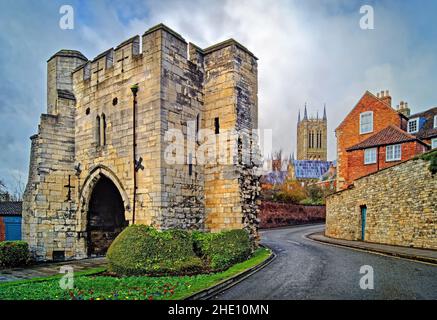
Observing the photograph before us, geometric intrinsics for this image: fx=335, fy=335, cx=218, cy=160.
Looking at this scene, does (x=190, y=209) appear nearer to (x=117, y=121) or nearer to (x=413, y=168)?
(x=117, y=121)

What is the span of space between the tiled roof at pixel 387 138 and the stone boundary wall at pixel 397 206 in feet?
19.5

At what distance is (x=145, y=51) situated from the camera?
11.8 m

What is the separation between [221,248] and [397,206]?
969 cm

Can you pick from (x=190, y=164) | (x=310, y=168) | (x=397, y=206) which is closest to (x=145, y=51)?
(x=190, y=164)

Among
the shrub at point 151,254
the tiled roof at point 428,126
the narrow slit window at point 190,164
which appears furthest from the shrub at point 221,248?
the tiled roof at point 428,126

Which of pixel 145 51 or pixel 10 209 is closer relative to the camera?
pixel 145 51

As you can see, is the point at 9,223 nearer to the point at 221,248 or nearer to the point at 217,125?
the point at 217,125

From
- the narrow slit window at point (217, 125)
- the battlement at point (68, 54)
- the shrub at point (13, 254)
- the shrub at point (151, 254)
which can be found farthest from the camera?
the battlement at point (68, 54)

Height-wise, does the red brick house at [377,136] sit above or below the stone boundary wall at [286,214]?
above

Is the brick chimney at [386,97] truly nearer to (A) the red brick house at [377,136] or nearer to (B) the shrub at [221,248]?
(A) the red brick house at [377,136]

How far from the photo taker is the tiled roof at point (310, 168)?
76000mm

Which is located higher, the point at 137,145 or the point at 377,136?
→ the point at 377,136

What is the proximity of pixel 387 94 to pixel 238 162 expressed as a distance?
2191 cm
